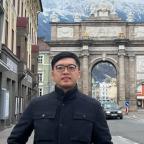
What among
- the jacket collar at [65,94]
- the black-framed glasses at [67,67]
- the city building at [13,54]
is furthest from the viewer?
the city building at [13,54]

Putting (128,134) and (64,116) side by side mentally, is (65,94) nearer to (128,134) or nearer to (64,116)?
(64,116)

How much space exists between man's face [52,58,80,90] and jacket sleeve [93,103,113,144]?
0.28m

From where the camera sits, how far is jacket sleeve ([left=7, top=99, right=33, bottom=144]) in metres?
3.66

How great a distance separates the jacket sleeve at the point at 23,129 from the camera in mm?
3660

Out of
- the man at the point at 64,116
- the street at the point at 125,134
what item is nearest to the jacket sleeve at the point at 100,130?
the man at the point at 64,116

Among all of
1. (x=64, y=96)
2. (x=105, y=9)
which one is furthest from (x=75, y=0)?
(x=64, y=96)

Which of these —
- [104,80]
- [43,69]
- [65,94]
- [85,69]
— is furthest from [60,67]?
[104,80]

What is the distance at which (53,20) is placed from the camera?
235ft

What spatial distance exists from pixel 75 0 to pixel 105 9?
6515 cm

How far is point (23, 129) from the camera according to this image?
3.69 meters


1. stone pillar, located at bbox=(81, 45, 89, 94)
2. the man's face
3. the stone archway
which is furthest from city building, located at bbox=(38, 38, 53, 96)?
the man's face

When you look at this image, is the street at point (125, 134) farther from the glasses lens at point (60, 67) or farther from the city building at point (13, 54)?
the glasses lens at point (60, 67)

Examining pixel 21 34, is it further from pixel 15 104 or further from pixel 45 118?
pixel 45 118

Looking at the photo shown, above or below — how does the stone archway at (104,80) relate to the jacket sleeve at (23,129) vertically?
above
